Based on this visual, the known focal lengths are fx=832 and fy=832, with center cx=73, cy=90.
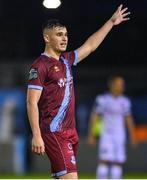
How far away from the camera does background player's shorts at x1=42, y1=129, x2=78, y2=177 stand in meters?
7.69

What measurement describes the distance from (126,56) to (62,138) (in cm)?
1617

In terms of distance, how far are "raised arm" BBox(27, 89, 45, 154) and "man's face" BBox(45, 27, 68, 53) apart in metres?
0.46

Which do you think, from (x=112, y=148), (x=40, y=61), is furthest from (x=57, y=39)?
(x=112, y=148)

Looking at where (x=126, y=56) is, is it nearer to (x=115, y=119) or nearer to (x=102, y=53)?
(x=102, y=53)

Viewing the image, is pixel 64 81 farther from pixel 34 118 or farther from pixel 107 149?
pixel 107 149

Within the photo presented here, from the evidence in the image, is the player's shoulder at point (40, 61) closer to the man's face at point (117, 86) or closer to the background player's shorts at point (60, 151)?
the background player's shorts at point (60, 151)

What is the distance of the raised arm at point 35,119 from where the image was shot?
7301mm

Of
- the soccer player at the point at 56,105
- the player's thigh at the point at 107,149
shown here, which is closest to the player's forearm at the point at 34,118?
the soccer player at the point at 56,105

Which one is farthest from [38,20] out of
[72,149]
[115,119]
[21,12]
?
[72,149]

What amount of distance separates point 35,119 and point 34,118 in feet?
0.04

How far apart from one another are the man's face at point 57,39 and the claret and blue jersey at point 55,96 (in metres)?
0.11

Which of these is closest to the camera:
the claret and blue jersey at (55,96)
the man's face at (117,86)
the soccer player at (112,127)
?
the claret and blue jersey at (55,96)

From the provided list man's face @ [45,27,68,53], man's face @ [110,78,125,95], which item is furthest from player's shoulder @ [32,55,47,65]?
man's face @ [110,78,125,95]

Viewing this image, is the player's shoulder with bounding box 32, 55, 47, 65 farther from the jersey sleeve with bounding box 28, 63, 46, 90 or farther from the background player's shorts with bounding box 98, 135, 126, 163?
the background player's shorts with bounding box 98, 135, 126, 163
